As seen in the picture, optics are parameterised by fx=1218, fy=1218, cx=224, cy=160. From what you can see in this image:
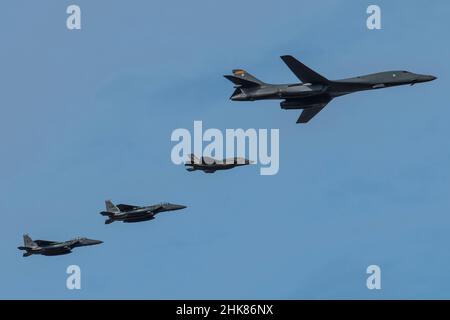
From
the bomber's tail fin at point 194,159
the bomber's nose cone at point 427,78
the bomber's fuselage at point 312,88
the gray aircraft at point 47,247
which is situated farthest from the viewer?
the gray aircraft at point 47,247

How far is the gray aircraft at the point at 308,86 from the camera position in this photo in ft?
396

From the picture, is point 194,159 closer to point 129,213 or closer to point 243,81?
point 129,213

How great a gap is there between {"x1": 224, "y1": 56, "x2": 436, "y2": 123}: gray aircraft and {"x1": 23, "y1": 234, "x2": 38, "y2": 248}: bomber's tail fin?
29677 millimetres

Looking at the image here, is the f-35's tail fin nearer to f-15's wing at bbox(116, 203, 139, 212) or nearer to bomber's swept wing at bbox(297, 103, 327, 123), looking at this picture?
f-15's wing at bbox(116, 203, 139, 212)

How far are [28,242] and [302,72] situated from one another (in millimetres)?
37978

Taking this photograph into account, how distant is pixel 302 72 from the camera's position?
120062 mm

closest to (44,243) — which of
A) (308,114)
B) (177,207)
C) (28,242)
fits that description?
(28,242)

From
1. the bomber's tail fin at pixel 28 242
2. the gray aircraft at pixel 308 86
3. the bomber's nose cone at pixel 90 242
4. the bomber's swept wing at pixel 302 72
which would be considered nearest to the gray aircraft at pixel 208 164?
the gray aircraft at pixel 308 86

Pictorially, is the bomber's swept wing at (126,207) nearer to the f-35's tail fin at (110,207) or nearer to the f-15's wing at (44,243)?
the f-35's tail fin at (110,207)

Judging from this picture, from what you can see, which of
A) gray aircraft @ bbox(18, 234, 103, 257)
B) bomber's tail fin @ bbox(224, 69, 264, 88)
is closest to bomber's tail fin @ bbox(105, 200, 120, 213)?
gray aircraft @ bbox(18, 234, 103, 257)

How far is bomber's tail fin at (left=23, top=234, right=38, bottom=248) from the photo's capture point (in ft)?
440

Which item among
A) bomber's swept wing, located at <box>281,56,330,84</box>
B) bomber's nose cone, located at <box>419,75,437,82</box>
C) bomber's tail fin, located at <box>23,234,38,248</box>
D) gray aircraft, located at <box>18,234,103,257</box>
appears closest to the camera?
bomber's swept wing, located at <box>281,56,330,84</box>
